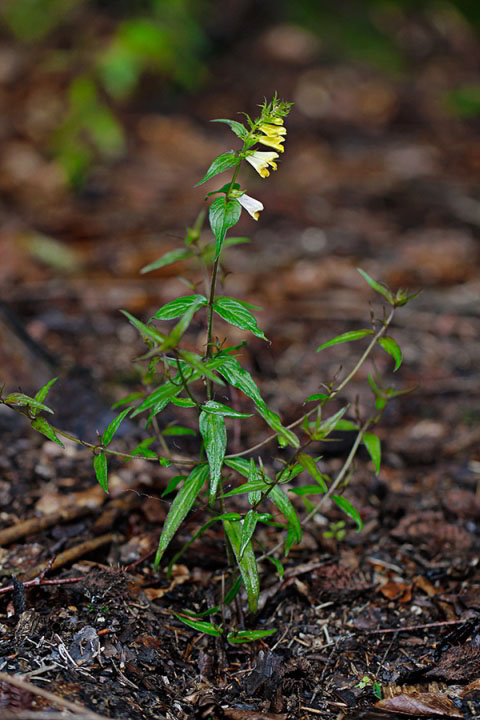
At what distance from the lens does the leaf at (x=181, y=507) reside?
153 centimetres

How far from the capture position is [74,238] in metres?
4.46

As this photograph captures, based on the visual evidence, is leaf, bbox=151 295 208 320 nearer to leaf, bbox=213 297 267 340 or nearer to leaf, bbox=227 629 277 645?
leaf, bbox=213 297 267 340

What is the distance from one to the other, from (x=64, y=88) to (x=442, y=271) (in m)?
3.94

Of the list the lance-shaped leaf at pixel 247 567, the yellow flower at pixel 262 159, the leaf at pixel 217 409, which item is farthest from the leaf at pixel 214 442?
the yellow flower at pixel 262 159

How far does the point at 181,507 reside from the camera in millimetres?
1537

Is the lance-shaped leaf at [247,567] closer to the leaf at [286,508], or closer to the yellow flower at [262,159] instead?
the leaf at [286,508]

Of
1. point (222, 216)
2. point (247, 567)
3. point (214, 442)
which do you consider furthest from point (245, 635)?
point (222, 216)

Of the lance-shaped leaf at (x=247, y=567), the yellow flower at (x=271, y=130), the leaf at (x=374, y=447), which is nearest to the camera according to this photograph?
the yellow flower at (x=271, y=130)

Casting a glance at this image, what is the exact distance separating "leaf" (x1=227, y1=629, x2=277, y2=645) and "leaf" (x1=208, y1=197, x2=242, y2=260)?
0.95 metres

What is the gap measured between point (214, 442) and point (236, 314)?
0.29 metres

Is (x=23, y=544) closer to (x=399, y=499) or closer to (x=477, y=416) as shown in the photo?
(x=399, y=499)

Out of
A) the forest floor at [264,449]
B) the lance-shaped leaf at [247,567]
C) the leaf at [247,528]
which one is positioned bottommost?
the forest floor at [264,449]

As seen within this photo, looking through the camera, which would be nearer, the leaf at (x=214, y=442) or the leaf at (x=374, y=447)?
the leaf at (x=214, y=442)

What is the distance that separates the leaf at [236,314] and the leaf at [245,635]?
76cm
